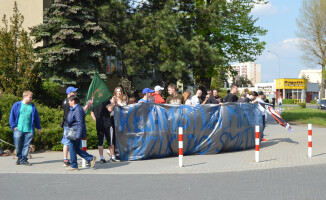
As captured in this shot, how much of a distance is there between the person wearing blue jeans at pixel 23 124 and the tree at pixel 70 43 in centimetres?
989

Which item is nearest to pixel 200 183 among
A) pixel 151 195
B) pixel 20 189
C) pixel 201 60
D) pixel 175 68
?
pixel 151 195

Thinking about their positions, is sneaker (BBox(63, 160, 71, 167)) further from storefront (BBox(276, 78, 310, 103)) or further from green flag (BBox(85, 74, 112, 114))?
storefront (BBox(276, 78, 310, 103))

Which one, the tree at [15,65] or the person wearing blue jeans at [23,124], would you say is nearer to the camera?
the person wearing blue jeans at [23,124]

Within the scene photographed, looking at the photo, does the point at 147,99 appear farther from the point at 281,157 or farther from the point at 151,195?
the point at 151,195

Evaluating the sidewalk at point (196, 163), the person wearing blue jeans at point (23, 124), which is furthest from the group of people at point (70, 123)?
the sidewalk at point (196, 163)

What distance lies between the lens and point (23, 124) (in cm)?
895

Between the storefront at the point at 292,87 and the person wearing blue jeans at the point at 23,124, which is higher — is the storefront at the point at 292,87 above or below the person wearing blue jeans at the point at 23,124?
above

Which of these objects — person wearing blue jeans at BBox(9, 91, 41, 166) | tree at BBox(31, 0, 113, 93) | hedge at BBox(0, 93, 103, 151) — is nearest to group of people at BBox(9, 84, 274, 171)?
person wearing blue jeans at BBox(9, 91, 41, 166)

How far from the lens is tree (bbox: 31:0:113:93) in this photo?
1872cm

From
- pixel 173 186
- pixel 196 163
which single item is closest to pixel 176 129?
pixel 196 163

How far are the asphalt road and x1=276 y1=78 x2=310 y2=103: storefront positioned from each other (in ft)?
250

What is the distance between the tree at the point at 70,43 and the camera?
18719 millimetres

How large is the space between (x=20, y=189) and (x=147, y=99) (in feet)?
14.9

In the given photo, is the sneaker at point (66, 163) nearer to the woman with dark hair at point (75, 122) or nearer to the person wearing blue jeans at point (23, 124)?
the woman with dark hair at point (75, 122)
